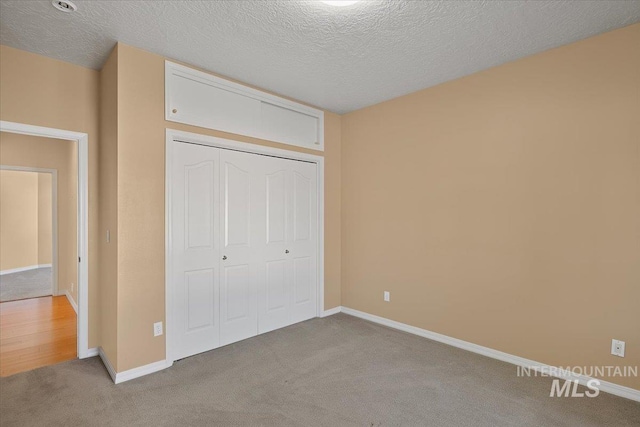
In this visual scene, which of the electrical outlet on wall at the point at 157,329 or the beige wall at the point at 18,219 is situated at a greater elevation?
the beige wall at the point at 18,219

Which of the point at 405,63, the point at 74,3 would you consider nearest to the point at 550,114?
the point at 405,63

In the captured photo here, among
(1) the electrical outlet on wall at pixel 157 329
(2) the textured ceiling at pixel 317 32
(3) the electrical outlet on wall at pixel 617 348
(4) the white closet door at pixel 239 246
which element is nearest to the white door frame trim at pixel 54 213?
(2) the textured ceiling at pixel 317 32

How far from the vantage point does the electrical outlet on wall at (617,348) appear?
232cm

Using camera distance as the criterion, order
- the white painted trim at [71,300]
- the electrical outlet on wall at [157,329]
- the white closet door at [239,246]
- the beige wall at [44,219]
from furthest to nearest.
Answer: the beige wall at [44,219], the white painted trim at [71,300], the white closet door at [239,246], the electrical outlet on wall at [157,329]

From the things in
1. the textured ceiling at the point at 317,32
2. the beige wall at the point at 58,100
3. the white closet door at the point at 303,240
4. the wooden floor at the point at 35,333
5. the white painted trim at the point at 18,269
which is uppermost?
the textured ceiling at the point at 317,32

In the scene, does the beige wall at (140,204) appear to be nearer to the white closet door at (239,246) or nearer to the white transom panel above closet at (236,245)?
the white transom panel above closet at (236,245)

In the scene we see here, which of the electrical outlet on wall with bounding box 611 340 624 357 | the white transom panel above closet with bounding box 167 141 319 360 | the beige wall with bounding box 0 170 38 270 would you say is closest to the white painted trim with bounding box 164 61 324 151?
the white transom panel above closet with bounding box 167 141 319 360

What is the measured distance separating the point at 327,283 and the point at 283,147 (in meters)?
1.87

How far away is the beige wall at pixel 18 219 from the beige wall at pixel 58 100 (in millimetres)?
6161

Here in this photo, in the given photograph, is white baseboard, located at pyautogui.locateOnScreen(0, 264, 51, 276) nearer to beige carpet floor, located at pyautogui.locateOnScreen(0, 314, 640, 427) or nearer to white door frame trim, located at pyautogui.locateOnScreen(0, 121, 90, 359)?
white door frame trim, located at pyautogui.locateOnScreen(0, 121, 90, 359)

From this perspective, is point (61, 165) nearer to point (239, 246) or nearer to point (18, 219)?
point (239, 246)

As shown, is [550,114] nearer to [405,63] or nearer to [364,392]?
[405,63]

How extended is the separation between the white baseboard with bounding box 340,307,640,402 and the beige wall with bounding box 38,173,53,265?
7399 mm

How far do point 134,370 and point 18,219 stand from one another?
23.3 feet
